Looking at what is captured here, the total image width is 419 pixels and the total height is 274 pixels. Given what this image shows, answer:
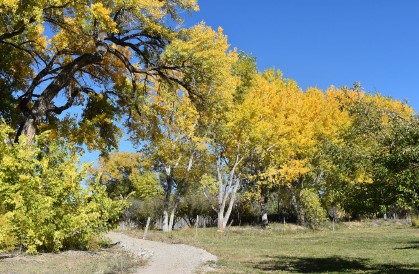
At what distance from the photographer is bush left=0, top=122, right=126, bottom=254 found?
10797 mm

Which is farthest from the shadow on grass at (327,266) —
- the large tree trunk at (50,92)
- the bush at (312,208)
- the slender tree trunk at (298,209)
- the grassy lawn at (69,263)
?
the slender tree trunk at (298,209)

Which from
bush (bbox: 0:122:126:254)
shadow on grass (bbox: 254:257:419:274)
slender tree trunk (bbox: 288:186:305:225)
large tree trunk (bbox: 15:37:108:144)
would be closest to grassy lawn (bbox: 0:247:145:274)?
bush (bbox: 0:122:126:254)

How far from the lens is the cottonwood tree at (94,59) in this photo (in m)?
13.8

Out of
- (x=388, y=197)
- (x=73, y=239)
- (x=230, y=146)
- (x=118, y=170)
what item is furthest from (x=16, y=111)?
(x=118, y=170)

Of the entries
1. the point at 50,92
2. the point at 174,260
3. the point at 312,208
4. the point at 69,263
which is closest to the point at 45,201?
the point at 69,263

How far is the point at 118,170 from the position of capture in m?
54.9

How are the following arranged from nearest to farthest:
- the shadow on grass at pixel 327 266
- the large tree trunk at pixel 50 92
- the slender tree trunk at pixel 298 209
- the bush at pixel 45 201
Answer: the bush at pixel 45 201, the shadow on grass at pixel 327 266, the large tree trunk at pixel 50 92, the slender tree trunk at pixel 298 209

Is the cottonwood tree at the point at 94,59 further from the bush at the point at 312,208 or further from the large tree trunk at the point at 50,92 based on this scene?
the bush at the point at 312,208

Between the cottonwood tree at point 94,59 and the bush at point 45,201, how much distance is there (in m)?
3.12

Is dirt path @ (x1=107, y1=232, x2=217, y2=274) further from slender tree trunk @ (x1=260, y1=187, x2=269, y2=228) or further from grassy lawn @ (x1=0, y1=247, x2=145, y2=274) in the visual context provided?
slender tree trunk @ (x1=260, y1=187, x2=269, y2=228)

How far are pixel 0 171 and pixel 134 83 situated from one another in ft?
25.9

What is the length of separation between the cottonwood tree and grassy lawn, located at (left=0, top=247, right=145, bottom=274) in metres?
4.73

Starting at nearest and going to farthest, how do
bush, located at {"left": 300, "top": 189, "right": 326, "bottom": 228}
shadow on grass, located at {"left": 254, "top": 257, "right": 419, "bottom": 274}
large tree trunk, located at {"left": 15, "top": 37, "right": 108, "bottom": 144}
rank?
1. shadow on grass, located at {"left": 254, "top": 257, "right": 419, "bottom": 274}
2. large tree trunk, located at {"left": 15, "top": 37, "right": 108, "bottom": 144}
3. bush, located at {"left": 300, "top": 189, "right": 326, "bottom": 228}

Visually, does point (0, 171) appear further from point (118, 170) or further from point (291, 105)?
point (118, 170)
